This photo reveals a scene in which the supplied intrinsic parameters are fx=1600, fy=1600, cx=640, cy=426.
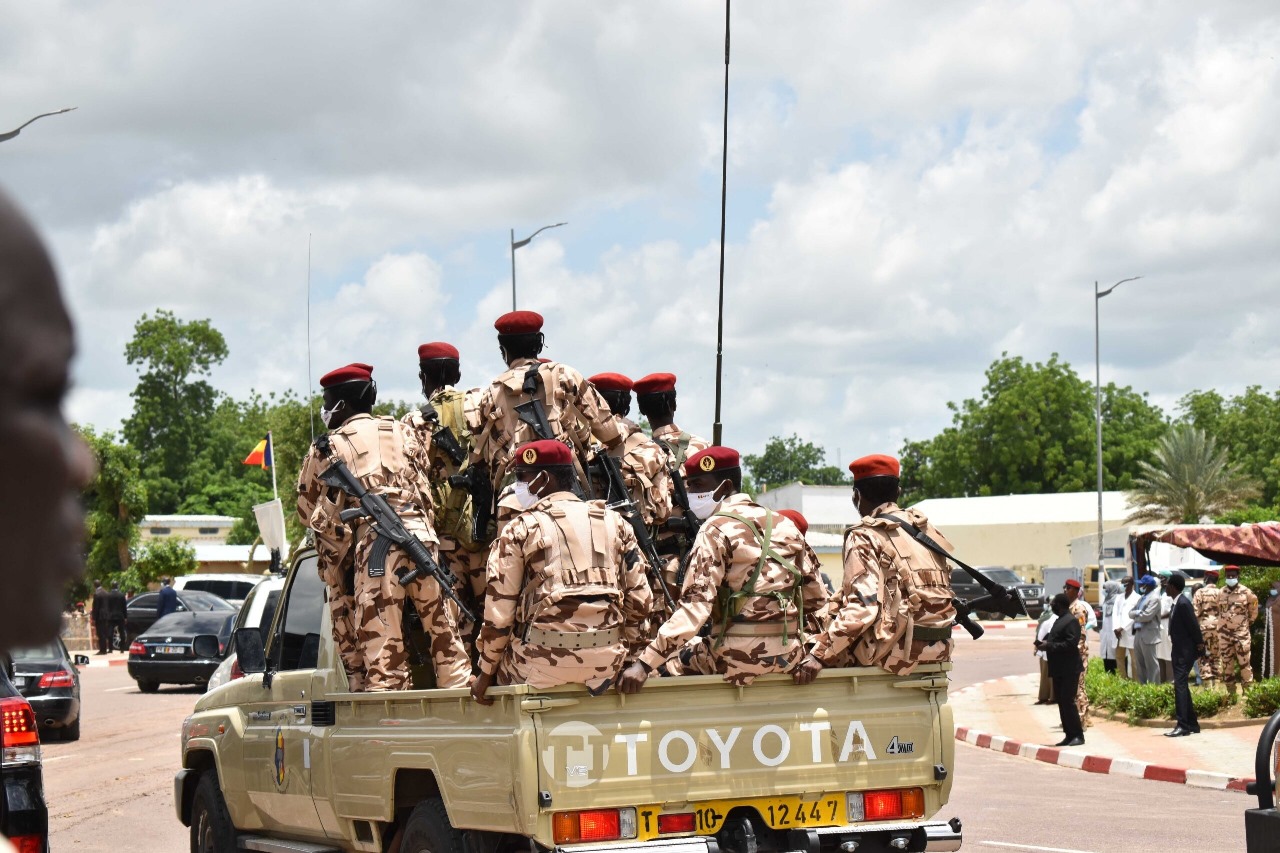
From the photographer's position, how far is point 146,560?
4494 centimetres

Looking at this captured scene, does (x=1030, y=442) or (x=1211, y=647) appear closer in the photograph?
(x=1211, y=647)

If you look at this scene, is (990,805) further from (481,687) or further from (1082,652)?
(481,687)

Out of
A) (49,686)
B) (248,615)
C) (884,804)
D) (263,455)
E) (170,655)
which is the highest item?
(263,455)

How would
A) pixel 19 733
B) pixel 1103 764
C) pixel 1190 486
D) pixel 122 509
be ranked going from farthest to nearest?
pixel 1190 486 → pixel 122 509 → pixel 1103 764 → pixel 19 733

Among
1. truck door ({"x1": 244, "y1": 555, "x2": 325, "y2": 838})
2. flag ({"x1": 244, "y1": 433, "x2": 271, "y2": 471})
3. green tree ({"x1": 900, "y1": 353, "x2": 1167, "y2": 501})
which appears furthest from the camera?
green tree ({"x1": 900, "y1": 353, "x2": 1167, "y2": 501})

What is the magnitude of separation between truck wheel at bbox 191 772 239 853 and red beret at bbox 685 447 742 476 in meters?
3.30

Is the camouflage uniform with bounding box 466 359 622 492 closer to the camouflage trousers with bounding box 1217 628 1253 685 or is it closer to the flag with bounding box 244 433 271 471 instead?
the camouflage trousers with bounding box 1217 628 1253 685

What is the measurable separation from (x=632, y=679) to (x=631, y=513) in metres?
1.76

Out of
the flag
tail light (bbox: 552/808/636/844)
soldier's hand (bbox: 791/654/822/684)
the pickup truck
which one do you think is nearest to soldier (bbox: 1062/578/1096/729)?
the pickup truck

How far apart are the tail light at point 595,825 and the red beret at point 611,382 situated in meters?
3.48

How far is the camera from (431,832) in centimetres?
642

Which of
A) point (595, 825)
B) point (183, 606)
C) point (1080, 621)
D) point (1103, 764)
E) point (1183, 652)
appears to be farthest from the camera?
point (183, 606)

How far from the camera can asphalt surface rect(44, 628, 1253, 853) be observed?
11070mm

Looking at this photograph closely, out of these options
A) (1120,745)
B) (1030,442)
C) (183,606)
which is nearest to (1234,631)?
(1120,745)
